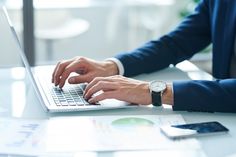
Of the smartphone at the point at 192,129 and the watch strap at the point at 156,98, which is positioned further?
the watch strap at the point at 156,98

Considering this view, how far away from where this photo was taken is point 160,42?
1.67 m

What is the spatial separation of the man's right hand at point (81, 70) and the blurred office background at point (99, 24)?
2189mm

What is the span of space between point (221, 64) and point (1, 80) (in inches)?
30.2

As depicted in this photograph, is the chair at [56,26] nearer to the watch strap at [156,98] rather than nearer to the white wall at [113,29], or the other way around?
the white wall at [113,29]

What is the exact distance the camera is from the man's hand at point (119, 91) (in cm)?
121

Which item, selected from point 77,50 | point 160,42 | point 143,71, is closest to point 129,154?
point 143,71

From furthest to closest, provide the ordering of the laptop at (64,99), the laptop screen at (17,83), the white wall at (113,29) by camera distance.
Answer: the white wall at (113,29) → the laptop screen at (17,83) → the laptop at (64,99)

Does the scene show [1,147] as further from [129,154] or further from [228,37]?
[228,37]

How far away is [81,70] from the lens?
1452mm

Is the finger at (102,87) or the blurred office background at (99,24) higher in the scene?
→ the finger at (102,87)

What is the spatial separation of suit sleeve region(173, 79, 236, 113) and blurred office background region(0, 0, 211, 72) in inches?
95.4

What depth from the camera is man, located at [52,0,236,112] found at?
3.99 ft

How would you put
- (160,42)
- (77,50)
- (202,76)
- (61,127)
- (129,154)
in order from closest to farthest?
(129,154), (61,127), (202,76), (160,42), (77,50)

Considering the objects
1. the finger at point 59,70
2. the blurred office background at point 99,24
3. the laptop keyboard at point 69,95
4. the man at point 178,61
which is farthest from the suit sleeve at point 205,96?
the blurred office background at point 99,24
